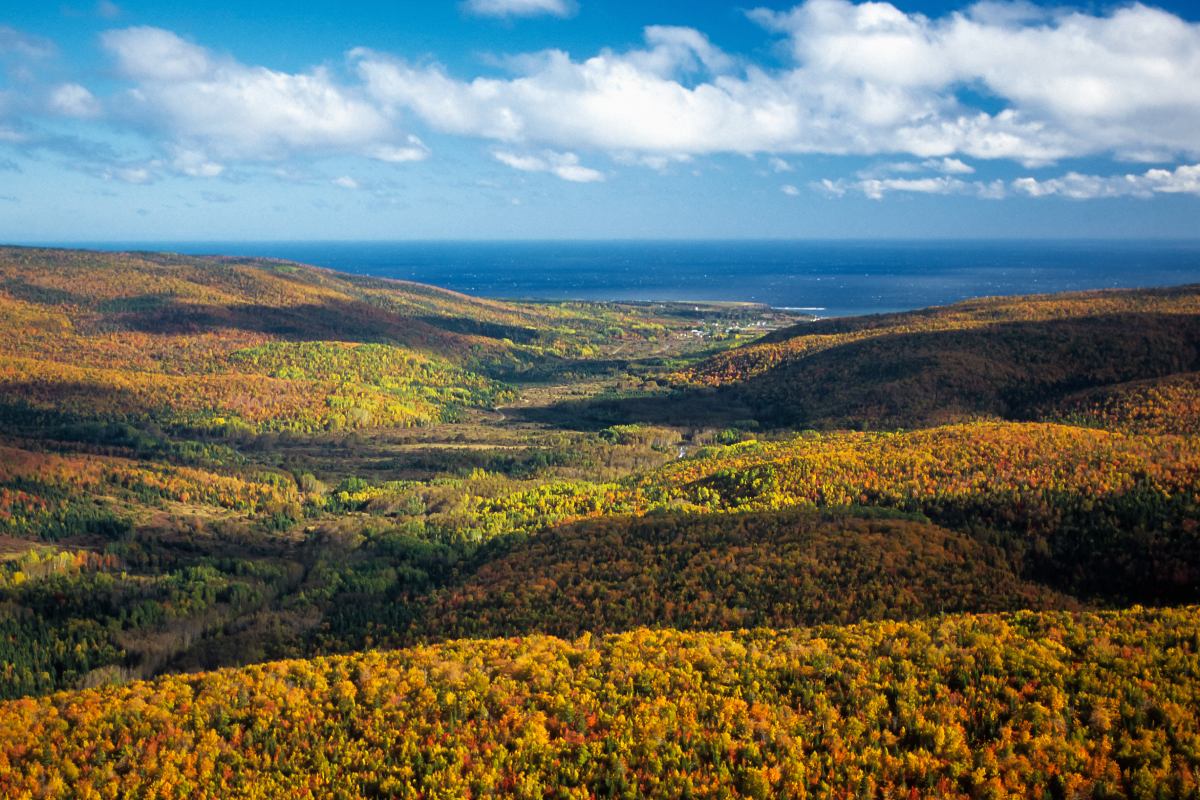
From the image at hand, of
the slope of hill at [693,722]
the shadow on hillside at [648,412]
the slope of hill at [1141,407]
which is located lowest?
the shadow on hillside at [648,412]

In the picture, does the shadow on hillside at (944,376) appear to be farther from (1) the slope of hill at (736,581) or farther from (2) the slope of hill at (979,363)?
(1) the slope of hill at (736,581)

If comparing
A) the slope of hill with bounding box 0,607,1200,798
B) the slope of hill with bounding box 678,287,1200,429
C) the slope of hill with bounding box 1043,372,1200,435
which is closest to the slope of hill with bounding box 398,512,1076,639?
the slope of hill with bounding box 0,607,1200,798

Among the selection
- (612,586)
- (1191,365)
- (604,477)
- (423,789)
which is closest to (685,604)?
(612,586)

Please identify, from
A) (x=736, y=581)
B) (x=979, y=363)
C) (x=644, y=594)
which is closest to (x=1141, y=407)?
(x=979, y=363)

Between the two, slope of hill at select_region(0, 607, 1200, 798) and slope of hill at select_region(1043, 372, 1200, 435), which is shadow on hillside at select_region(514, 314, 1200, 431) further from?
slope of hill at select_region(0, 607, 1200, 798)

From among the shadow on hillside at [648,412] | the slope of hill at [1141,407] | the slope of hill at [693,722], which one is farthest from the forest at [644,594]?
the shadow on hillside at [648,412]

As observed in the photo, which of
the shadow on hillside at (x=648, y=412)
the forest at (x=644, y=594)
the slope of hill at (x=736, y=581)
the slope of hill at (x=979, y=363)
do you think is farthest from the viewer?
the shadow on hillside at (x=648, y=412)

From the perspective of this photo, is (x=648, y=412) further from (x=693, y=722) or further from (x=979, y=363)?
(x=693, y=722)
